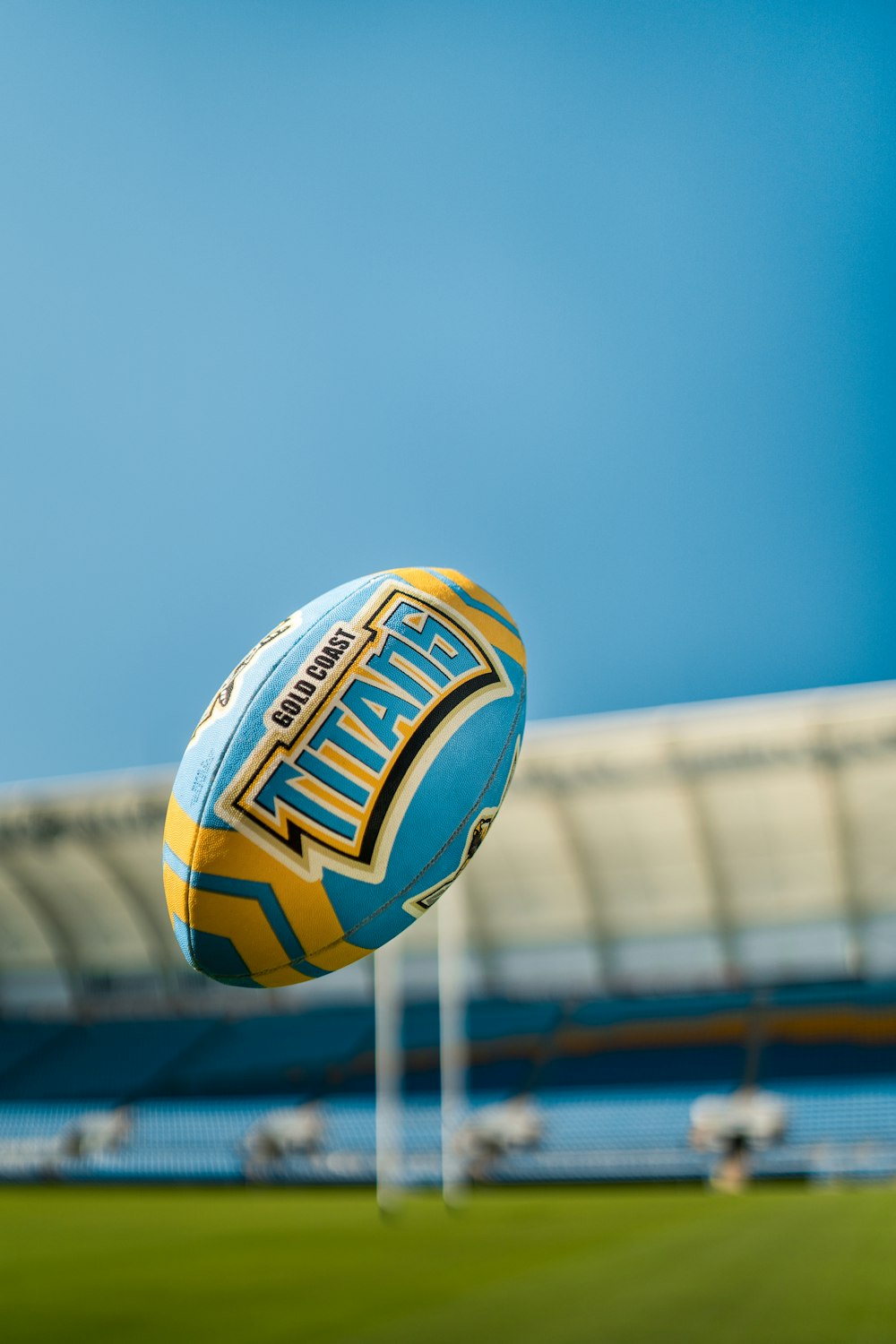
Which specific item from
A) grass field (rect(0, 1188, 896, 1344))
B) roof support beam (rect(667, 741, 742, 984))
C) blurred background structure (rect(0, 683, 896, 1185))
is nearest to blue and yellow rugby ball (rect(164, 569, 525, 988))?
grass field (rect(0, 1188, 896, 1344))

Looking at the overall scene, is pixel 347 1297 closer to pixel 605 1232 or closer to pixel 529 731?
pixel 605 1232

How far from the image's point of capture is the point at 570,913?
2142cm

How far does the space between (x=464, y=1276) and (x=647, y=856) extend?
14.0 meters

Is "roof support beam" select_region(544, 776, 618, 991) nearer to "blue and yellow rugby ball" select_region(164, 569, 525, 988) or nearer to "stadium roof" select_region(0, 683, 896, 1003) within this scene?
"stadium roof" select_region(0, 683, 896, 1003)

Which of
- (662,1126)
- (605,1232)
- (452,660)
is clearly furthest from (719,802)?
(452,660)

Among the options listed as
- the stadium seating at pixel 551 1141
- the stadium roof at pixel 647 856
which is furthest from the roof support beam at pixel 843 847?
the stadium seating at pixel 551 1141

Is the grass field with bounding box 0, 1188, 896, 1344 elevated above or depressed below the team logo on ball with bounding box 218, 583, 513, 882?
below

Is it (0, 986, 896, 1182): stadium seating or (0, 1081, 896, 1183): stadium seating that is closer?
(0, 1081, 896, 1183): stadium seating

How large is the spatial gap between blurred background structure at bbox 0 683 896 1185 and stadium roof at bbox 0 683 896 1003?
47 millimetres

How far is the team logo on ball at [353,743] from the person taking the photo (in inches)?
116

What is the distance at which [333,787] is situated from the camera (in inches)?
117

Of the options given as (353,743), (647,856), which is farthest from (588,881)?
(353,743)

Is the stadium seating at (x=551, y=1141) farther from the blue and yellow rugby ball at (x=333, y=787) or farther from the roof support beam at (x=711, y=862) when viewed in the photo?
the blue and yellow rugby ball at (x=333, y=787)

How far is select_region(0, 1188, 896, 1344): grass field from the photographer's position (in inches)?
188
